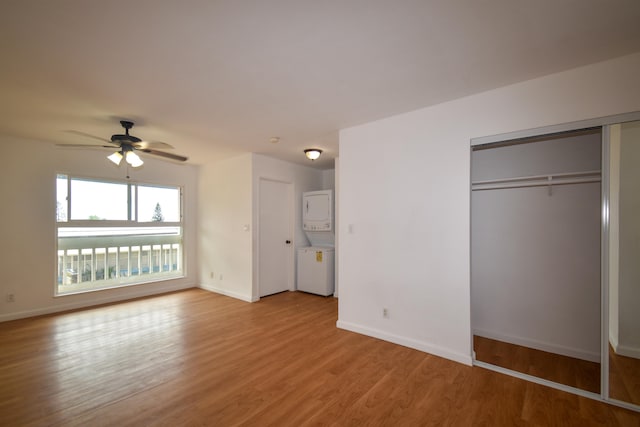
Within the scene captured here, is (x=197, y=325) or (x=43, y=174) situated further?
(x=43, y=174)

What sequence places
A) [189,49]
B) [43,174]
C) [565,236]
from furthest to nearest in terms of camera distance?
[43,174]
[565,236]
[189,49]

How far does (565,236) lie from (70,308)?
673 centimetres

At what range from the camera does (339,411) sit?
6.75ft

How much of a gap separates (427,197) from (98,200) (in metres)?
5.21

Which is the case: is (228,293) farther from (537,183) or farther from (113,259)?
(537,183)

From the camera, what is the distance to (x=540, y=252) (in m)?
2.97

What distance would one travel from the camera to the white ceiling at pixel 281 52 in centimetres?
160

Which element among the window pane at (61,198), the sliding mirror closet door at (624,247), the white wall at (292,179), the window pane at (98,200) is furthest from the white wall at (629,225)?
the window pane at (61,198)

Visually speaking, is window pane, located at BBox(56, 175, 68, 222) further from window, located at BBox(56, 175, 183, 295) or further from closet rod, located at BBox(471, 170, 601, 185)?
closet rod, located at BBox(471, 170, 601, 185)

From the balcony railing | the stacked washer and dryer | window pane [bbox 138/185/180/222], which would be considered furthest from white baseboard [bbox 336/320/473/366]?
window pane [bbox 138/185/180/222]

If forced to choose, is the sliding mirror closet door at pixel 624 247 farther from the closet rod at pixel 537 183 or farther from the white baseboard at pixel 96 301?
the white baseboard at pixel 96 301

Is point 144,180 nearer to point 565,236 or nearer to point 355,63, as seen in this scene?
point 355,63

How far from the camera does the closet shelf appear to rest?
8.79 feet

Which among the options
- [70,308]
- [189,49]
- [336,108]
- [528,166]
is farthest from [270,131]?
[70,308]
